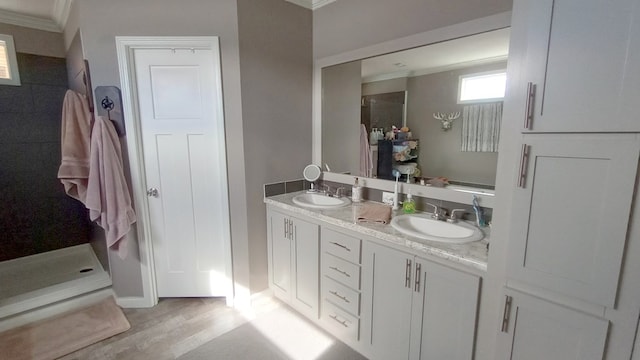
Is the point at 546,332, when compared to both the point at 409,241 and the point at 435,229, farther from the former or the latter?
the point at 435,229

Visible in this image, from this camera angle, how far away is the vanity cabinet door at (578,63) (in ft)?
2.90

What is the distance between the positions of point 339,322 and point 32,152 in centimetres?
355

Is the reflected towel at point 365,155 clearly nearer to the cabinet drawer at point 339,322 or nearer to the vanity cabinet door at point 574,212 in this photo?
the cabinet drawer at point 339,322

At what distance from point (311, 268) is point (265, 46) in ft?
5.79

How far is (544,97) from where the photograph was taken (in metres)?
1.03

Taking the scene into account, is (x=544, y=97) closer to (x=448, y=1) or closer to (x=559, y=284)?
(x=559, y=284)

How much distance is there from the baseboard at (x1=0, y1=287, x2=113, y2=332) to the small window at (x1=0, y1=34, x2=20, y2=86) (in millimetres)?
2204

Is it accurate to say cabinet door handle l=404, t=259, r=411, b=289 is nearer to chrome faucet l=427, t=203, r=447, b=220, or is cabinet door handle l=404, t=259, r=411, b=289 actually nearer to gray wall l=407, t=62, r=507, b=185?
chrome faucet l=427, t=203, r=447, b=220

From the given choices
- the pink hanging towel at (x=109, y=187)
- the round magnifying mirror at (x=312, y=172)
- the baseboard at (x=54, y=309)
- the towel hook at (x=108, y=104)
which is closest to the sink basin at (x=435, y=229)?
the round magnifying mirror at (x=312, y=172)

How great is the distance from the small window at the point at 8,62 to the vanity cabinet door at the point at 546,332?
14.5 ft

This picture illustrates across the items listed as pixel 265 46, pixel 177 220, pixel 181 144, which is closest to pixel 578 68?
pixel 265 46

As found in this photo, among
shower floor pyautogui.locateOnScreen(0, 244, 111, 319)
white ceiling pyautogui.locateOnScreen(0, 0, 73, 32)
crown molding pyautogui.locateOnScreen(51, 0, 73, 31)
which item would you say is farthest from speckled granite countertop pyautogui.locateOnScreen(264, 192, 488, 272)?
white ceiling pyautogui.locateOnScreen(0, 0, 73, 32)


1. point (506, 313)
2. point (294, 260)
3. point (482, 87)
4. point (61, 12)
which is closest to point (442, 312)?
point (506, 313)

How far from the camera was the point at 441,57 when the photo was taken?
5.96ft
